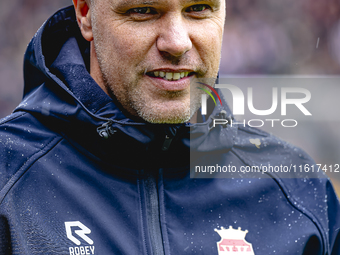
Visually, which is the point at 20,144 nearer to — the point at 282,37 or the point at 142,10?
the point at 142,10

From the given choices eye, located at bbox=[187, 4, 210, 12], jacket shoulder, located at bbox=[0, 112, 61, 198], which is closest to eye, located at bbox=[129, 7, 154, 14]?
eye, located at bbox=[187, 4, 210, 12]

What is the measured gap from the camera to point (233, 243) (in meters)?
1.45

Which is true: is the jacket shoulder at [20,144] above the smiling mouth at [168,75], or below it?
below

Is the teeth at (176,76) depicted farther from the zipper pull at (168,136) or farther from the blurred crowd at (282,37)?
the blurred crowd at (282,37)

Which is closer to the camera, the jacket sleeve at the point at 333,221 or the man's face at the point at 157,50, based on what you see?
the man's face at the point at 157,50

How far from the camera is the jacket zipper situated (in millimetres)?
1353

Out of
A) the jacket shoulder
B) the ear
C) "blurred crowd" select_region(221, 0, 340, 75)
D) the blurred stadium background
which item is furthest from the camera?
"blurred crowd" select_region(221, 0, 340, 75)

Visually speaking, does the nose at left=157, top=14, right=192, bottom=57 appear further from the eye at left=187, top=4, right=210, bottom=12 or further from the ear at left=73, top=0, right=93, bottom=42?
the ear at left=73, top=0, right=93, bottom=42

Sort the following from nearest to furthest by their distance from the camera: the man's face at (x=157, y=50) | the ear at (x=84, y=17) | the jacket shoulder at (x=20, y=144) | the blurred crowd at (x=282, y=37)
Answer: the jacket shoulder at (x=20, y=144) → the man's face at (x=157, y=50) → the ear at (x=84, y=17) → the blurred crowd at (x=282, y=37)

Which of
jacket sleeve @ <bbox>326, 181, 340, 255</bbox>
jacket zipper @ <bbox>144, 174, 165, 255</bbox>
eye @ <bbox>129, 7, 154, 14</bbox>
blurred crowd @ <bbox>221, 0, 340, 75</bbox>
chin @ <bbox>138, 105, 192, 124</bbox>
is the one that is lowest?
jacket sleeve @ <bbox>326, 181, 340, 255</bbox>

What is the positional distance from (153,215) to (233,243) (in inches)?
10.8

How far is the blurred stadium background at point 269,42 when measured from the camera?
5.89 m

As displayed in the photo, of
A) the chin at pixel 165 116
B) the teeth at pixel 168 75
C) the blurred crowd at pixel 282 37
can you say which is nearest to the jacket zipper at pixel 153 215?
the chin at pixel 165 116

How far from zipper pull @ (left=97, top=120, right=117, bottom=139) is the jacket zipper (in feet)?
0.65
